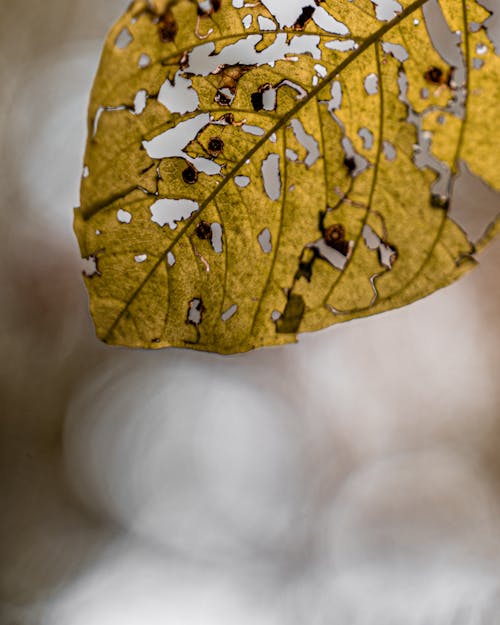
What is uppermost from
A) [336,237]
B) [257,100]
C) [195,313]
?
[257,100]

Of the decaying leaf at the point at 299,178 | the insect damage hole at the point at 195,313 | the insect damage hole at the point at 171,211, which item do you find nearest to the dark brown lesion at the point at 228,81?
the decaying leaf at the point at 299,178

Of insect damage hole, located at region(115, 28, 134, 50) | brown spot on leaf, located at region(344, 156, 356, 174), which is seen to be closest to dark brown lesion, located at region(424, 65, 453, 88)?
brown spot on leaf, located at region(344, 156, 356, 174)

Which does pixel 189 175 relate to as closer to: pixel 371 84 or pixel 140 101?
pixel 140 101

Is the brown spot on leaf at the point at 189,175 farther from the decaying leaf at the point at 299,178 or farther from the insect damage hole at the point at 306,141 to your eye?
the insect damage hole at the point at 306,141

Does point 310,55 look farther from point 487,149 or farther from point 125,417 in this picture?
point 125,417

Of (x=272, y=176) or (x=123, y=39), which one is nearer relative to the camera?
(x=123, y=39)

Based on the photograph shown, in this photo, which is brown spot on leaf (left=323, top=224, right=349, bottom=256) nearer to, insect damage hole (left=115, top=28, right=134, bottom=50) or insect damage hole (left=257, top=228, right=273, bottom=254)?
insect damage hole (left=257, top=228, right=273, bottom=254)

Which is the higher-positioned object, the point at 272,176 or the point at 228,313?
the point at 272,176

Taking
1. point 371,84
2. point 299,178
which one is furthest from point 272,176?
point 371,84
